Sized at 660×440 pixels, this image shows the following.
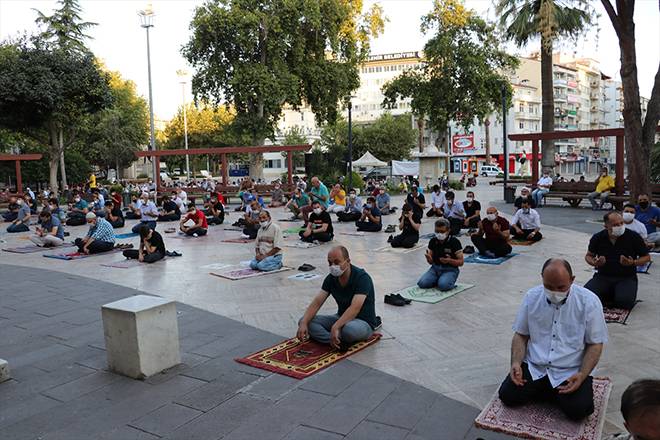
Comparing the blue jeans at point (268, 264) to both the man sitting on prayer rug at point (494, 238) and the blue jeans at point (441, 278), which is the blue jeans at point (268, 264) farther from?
the man sitting on prayer rug at point (494, 238)

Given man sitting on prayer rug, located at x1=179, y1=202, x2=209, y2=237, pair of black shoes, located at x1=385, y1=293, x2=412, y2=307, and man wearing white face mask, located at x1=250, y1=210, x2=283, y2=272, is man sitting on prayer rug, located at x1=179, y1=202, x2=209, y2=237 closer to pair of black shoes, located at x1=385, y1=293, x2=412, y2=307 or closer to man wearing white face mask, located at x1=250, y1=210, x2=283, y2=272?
man wearing white face mask, located at x1=250, y1=210, x2=283, y2=272

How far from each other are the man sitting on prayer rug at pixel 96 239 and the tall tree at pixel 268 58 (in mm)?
18413

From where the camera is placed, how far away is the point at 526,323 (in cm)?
419

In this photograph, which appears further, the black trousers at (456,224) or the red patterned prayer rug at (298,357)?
the black trousers at (456,224)

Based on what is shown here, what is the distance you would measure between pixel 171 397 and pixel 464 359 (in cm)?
267

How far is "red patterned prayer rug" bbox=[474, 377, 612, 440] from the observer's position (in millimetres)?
3736

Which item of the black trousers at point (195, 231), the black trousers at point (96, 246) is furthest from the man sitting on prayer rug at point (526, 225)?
the black trousers at point (96, 246)

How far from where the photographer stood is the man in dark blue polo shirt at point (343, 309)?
5480mm

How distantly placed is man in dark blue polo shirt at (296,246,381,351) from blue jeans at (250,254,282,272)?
4437 mm

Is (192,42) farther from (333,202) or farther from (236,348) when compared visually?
(236,348)

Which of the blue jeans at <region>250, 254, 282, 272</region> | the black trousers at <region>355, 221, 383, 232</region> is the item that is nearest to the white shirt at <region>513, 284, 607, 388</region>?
the blue jeans at <region>250, 254, 282, 272</region>

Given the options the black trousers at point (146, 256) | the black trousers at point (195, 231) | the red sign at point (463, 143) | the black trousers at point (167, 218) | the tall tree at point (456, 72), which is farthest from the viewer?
the red sign at point (463, 143)

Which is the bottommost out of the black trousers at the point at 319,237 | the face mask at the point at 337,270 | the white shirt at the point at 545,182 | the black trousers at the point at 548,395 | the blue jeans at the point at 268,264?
the black trousers at the point at 548,395

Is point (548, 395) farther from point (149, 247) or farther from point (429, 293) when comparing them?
point (149, 247)
